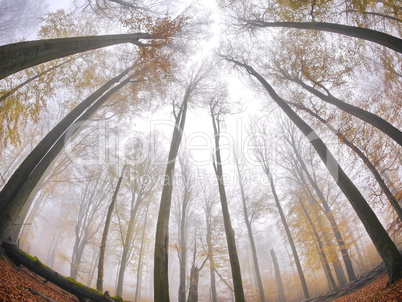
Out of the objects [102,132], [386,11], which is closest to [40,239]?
[102,132]

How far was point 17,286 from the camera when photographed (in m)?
3.06

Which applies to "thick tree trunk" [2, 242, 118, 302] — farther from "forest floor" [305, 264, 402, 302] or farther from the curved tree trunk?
"forest floor" [305, 264, 402, 302]

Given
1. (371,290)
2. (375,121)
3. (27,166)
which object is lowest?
(371,290)

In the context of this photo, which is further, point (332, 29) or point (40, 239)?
point (40, 239)

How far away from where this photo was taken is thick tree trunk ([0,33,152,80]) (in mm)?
2805

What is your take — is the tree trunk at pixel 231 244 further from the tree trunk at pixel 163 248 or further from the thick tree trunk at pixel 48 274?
the thick tree trunk at pixel 48 274

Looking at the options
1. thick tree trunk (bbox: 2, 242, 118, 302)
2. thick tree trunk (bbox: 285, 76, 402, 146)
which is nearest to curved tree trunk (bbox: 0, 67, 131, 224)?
thick tree trunk (bbox: 2, 242, 118, 302)

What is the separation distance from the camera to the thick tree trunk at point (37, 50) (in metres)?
2.80

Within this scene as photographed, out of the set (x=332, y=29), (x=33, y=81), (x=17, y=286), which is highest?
(x=33, y=81)

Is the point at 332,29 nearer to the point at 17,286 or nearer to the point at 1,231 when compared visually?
the point at 17,286

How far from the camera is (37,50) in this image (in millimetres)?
3309

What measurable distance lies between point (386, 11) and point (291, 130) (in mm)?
7983

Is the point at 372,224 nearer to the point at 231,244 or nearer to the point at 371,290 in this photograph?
the point at 371,290

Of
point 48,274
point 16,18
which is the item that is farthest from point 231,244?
point 16,18
